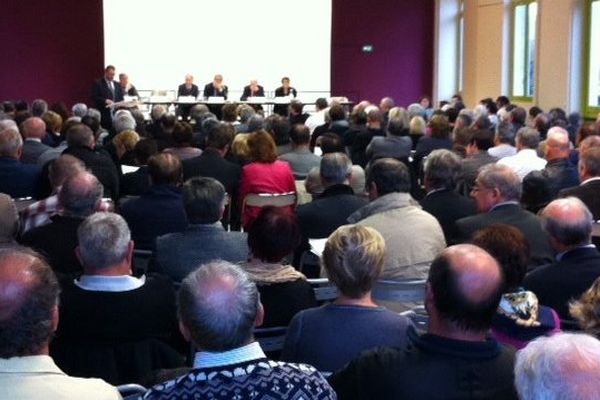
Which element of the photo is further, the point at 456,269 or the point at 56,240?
the point at 56,240

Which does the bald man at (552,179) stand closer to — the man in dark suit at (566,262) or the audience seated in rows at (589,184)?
the audience seated in rows at (589,184)

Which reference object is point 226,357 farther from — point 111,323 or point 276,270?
point 276,270

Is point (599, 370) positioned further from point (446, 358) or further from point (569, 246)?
point (569, 246)

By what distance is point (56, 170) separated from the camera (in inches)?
227

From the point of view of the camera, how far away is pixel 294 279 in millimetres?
4000

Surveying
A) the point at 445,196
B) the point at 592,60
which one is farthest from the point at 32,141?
the point at 592,60

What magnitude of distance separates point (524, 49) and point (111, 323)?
14.9 m

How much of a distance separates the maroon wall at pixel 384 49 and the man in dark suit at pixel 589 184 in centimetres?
1491

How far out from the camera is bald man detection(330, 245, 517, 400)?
2.61 meters

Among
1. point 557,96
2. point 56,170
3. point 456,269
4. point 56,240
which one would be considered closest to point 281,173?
point 56,170

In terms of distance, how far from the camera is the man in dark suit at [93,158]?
7219 millimetres

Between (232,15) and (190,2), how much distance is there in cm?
88

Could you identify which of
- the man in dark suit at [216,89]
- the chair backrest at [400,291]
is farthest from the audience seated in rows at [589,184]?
the man in dark suit at [216,89]

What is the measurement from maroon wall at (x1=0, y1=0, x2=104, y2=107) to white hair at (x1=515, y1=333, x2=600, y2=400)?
19332 mm
